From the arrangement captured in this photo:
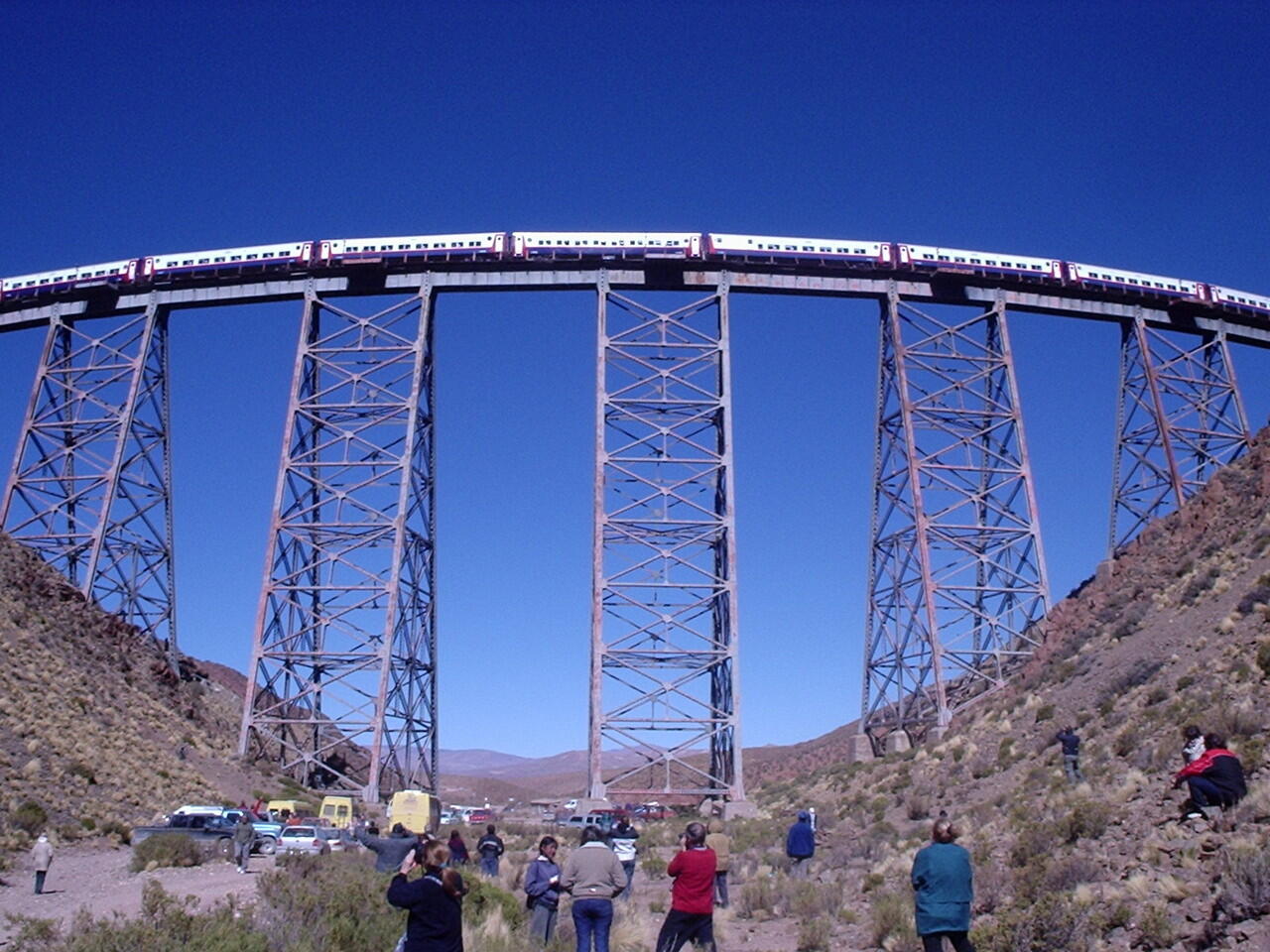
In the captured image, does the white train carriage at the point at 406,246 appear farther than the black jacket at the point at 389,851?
Yes

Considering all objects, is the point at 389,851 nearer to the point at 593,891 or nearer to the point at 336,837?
the point at 593,891

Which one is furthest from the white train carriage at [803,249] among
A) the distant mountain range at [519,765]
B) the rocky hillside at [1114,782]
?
the distant mountain range at [519,765]

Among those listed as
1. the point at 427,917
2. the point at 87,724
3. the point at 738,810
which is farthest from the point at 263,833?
the point at 427,917

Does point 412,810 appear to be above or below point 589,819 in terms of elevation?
above

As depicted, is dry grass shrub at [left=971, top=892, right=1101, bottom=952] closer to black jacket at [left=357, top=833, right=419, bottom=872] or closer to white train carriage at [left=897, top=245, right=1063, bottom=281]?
black jacket at [left=357, top=833, right=419, bottom=872]

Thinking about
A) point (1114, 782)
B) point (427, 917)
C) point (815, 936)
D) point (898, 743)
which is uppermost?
point (898, 743)

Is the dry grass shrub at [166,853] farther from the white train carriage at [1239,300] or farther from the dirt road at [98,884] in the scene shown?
the white train carriage at [1239,300]

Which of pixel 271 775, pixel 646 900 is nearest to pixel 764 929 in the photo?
pixel 646 900
